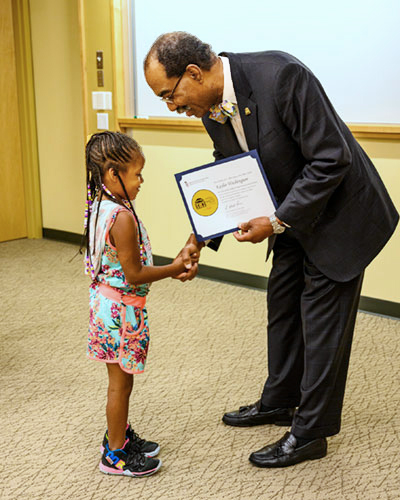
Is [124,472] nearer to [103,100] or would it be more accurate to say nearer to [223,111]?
[223,111]

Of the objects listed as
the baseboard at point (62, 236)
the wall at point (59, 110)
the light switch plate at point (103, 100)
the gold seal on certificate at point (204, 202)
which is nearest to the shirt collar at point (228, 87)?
the gold seal on certificate at point (204, 202)

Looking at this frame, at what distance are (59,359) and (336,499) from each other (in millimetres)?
1538

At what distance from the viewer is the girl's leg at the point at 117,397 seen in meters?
1.98

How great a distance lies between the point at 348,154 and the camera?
177 centimetres

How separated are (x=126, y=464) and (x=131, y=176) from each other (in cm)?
92

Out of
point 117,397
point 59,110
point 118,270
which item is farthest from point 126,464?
point 59,110

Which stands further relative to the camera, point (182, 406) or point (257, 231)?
point (182, 406)

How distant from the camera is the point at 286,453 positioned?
82.4 inches

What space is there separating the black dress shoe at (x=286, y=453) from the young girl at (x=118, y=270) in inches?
14.2

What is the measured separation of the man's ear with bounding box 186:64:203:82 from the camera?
1791mm

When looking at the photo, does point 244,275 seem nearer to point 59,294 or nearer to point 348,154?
point 59,294

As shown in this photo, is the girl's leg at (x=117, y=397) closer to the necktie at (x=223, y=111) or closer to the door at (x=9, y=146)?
the necktie at (x=223, y=111)

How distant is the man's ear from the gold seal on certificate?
34 cm

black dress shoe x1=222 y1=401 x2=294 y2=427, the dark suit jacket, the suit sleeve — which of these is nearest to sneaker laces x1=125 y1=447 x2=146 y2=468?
black dress shoe x1=222 y1=401 x2=294 y2=427
